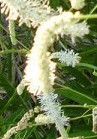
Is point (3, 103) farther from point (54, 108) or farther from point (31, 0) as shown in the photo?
point (31, 0)

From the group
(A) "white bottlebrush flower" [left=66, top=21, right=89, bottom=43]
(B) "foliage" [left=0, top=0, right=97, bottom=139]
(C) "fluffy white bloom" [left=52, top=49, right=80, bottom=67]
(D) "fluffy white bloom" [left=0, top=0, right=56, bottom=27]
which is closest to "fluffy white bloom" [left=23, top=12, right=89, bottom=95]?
(A) "white bottlebrush flower" [left=66, top=21, right=89, bottom=43]

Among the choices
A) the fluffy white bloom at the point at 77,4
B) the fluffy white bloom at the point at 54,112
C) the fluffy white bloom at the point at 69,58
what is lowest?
the fluffy white bloom at the point at 54,112

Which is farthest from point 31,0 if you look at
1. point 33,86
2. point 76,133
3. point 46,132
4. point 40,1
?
point 46,132

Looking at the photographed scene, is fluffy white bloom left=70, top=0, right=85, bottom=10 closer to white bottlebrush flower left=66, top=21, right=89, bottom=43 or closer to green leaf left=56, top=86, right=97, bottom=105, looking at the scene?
white bottlebrush flower left=66, top=21, right=89, bottom=43

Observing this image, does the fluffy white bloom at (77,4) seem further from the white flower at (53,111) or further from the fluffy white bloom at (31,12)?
the white flower at (53,111)

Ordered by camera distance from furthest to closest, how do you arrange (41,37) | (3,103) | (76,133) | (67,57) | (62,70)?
1. (62,70)
2. (3,103)
3. (76,133)
4. (67,57)
5. (41,37)

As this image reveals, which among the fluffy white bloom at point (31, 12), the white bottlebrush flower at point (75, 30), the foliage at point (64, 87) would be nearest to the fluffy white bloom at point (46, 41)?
the white bottlebrush flower at point (75, 30)

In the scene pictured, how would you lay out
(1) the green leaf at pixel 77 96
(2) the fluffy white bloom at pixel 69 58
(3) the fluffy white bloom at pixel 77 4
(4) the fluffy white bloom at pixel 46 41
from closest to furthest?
(4) the fluffy white bloom at pixel 46 41 < (3) the fluffy white bloom at pixel 77 4 < (2) the fluffy white bloom at pixel 69 58 < (1) the green leaf at pixel 77 96

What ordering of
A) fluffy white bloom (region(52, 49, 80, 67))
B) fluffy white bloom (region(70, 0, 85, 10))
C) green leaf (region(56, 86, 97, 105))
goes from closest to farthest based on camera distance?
fluffy white bloom (region(70, 0, 85, 10))
fluffy white bloom (region(52, 49, 80, 67))
green leaf (region(56, 86, 97, 105))

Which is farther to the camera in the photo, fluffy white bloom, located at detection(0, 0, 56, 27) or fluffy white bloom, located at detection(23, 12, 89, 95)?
fluffy white bloom, located at detection(0, 0, 56, 27)

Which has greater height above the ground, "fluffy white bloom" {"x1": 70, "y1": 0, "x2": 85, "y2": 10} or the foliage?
"fluffy white bloom" {"x1": 70, "y1": 0, "x2": 85, "y2": 10}

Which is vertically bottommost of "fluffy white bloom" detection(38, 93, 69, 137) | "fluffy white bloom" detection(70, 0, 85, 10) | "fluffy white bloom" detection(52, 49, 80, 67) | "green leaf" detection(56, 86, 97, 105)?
"green leaf" detection(56, 86, 97, 105)
